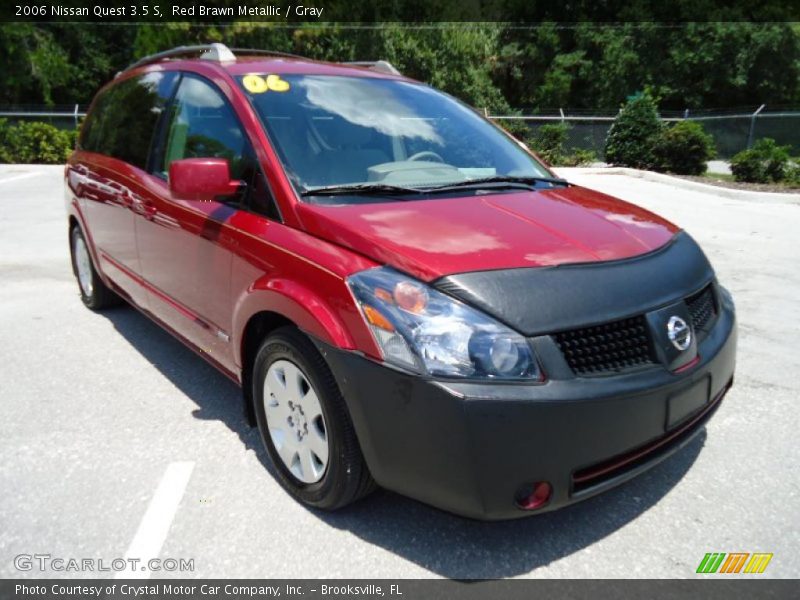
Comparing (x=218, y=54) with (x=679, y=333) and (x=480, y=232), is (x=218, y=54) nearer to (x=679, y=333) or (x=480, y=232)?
(x=480, y=232)

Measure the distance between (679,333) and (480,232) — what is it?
82 cm

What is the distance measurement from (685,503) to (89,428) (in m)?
2.89

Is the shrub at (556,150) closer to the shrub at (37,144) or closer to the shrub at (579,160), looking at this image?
the shrub at (579,160)

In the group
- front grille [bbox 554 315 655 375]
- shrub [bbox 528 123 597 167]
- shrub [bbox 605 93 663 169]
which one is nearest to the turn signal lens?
front grille [bbox 554 315 655 375]

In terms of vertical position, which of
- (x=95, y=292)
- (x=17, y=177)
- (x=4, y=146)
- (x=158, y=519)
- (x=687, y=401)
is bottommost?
(x=17, y=177)

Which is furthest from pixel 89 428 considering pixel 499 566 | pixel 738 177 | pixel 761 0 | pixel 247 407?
pixel 761 0

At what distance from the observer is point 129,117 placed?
4414 mm

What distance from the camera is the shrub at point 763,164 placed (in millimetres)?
13977

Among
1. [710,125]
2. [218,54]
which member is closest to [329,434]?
[218,54]

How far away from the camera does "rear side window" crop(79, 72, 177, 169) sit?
3998 mm

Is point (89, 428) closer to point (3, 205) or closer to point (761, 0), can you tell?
point (3, 205)

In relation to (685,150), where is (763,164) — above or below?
below

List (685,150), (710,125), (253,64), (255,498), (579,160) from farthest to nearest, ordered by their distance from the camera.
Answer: (710,125)
(579,160)
(685,150)
(253,64)
(255,498)

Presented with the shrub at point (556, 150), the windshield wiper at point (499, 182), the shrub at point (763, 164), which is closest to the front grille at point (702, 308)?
the windshield wiper at point (499, 182)
